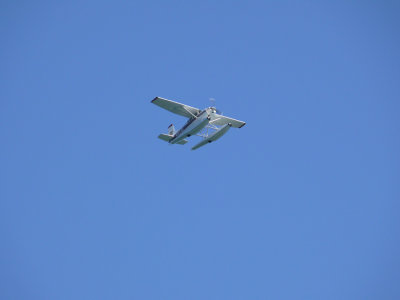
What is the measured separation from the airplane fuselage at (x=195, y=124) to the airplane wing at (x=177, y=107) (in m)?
0.46

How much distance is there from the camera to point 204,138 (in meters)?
30.5

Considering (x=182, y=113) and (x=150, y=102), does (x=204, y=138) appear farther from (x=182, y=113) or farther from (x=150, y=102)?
(x=150, y=102)

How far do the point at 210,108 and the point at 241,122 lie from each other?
4638 mm

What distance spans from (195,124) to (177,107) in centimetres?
179

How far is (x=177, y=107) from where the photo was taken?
30344mm

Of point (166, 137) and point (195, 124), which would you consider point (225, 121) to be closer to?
point (195, 124)

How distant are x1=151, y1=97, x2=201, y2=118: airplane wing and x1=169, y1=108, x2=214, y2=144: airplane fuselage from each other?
459mm

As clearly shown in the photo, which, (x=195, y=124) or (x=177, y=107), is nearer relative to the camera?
(x=195, y=124)

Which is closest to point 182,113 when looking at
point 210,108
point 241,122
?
point 210,108

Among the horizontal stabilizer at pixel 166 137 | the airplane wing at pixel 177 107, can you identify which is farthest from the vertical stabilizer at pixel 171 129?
the airplane wing at pixel 177 107

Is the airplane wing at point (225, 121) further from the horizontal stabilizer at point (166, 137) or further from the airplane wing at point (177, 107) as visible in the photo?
the horizontal stabilizer at point (166, 137)

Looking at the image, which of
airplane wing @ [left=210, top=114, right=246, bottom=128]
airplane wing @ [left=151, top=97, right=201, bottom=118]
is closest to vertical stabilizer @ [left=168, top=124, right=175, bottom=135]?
Answer: airplane wing @ [left=151, top=97, right=201, bottom=118]

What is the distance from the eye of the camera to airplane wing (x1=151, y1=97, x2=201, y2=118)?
29.8 meters

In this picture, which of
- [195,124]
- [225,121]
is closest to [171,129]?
[195,124]
